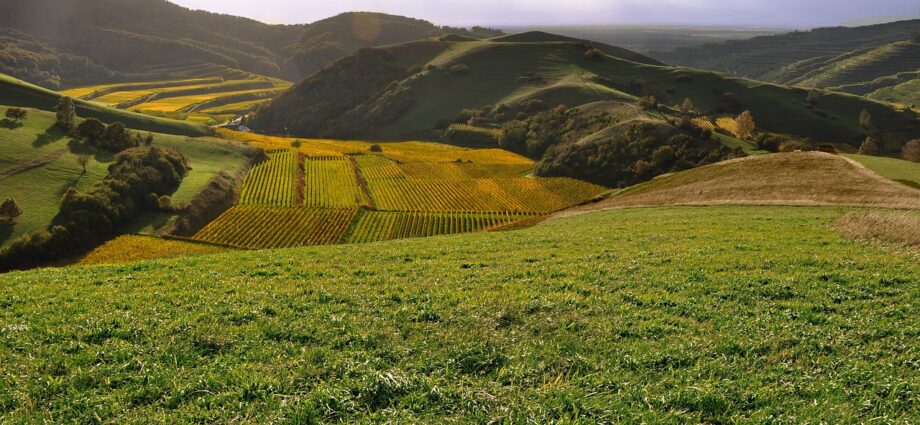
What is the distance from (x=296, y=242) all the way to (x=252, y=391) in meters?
66.0

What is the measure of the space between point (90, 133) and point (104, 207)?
43329 millimetres

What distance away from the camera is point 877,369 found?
1014 centimetres

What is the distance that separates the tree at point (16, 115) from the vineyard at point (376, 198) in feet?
162

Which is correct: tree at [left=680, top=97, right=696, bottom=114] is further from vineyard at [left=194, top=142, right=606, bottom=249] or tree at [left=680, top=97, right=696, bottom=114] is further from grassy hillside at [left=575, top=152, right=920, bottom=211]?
grassy hillside at [left=575, top=152, right=920, bottom=211]

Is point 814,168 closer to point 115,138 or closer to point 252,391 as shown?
point 252,391

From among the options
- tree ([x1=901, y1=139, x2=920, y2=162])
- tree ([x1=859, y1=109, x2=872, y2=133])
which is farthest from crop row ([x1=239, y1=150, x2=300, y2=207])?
tree ([x1=859, y1=109, x2=872, y2=133])

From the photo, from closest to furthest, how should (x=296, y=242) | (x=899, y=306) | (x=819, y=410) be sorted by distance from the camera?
(x=819, y=410), (x=899, y=306), (x=296, y=242)

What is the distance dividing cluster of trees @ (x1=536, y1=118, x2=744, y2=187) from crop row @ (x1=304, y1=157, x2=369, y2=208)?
53.3 metres

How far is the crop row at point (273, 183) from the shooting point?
304ft

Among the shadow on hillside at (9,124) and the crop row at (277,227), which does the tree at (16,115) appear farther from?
the crop row at (277,227)

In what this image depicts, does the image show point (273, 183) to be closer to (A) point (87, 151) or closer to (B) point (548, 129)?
(A) point (87, 151)

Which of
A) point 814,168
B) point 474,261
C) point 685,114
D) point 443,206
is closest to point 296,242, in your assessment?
point 443,206

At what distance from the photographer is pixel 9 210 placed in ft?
209

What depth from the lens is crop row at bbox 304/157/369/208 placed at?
308 feet
